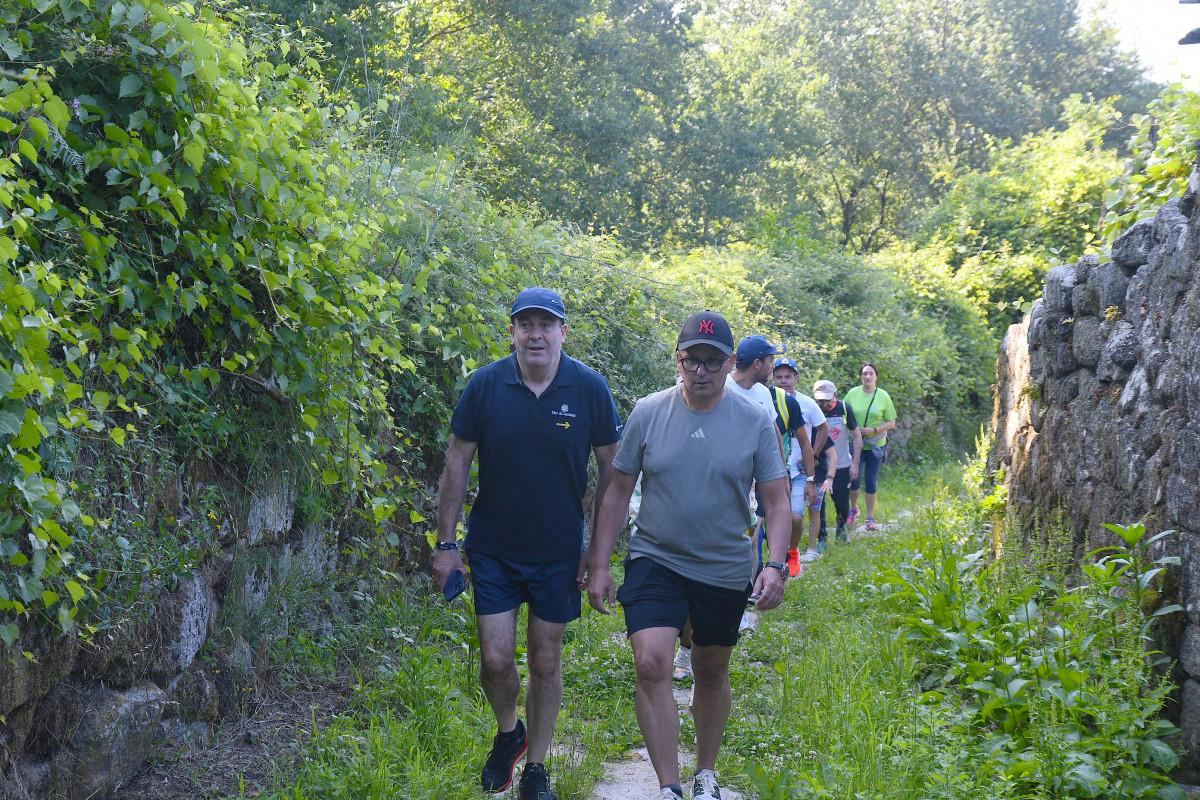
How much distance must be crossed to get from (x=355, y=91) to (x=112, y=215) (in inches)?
455

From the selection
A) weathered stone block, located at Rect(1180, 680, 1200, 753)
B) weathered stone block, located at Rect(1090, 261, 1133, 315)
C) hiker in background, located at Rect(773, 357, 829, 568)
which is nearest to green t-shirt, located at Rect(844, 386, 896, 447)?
hiker in background, located at Rect(773, 357, 829, 568)

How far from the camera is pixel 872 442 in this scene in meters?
11.8

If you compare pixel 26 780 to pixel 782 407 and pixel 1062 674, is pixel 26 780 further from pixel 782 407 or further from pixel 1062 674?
pixel 782 407

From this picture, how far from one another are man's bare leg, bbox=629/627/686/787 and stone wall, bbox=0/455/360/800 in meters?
1.96

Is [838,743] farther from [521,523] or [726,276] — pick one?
[726,276]

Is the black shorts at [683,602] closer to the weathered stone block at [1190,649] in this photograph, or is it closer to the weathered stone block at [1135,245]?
the weathered stone block at [1190,649]

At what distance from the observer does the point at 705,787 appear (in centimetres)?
410

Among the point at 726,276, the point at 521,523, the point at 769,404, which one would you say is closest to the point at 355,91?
the point at 726,276

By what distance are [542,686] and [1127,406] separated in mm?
3500

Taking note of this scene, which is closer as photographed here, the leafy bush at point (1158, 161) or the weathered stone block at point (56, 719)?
the weathered stone block at point (56, 719)

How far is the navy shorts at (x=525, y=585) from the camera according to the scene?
416 cm

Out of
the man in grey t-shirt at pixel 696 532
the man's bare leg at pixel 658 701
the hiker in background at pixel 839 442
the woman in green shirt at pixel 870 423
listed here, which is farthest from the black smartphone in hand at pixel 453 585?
A: the woman in green shirt at pixel 870 423

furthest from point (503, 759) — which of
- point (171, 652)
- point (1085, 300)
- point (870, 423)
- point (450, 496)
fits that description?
point (870, 423)

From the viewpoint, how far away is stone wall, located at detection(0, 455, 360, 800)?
10.9 ft
